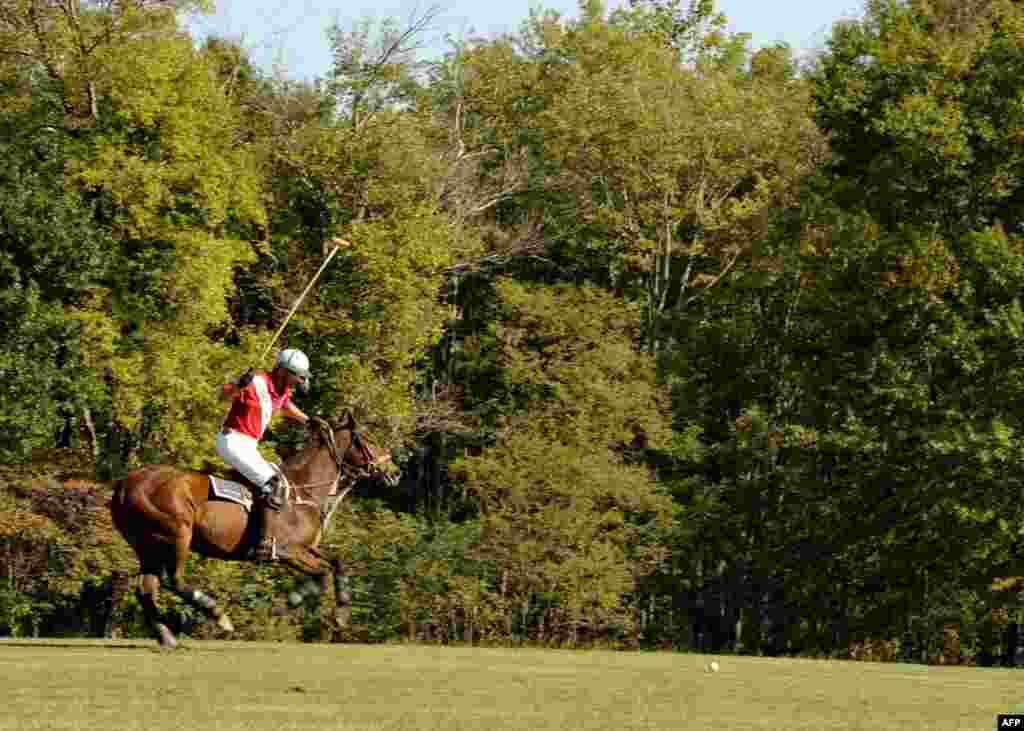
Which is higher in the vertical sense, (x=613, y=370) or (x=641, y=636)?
(x=613, y=370)

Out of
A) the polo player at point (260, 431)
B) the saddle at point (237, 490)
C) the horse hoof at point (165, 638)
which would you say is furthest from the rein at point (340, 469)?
the horse hoof at point (165, 638)

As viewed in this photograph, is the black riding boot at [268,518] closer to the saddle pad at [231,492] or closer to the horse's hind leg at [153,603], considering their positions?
the saddle pad at [231,492]

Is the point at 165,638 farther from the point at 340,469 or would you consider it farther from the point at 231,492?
the point at 340,469

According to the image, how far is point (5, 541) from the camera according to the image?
34.0 meters

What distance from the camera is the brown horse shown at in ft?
57.6

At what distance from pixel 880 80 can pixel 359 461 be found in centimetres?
2120

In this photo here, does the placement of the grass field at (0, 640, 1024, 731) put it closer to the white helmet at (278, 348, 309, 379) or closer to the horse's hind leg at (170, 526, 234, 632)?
the horse's hind leg at (170, 526, 234, 632)

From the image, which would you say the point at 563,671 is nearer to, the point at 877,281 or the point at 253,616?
the point at 253,616

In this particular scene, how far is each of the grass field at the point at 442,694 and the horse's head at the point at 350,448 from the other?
6.10ft

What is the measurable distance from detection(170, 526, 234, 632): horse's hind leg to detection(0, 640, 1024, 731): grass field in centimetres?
40

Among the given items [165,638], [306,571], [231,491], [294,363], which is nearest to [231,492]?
[231,491]

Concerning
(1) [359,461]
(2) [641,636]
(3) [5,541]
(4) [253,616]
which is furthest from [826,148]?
(1) [359,461]

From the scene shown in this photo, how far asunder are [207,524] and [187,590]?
2.27 ft

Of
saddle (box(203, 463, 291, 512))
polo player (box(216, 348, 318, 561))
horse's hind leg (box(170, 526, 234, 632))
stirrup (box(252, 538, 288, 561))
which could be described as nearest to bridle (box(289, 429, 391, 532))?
saddle (box(203, 463, 291, 512))
